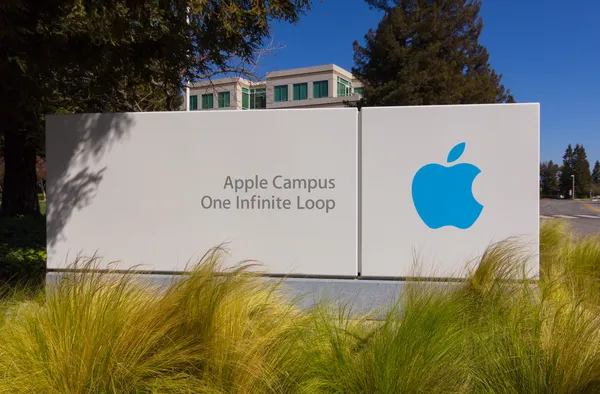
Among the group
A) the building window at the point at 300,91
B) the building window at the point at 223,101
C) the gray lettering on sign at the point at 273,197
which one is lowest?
the gray lettering on sign at the point at 273,197

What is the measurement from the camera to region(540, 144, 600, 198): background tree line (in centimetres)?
10631

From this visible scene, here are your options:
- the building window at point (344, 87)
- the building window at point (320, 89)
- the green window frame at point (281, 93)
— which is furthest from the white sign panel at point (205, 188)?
the green window frame at point (281, 93)

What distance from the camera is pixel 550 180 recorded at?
375ft

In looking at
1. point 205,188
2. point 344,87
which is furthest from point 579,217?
point 344,87

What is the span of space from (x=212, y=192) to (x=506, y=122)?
12.1 ft

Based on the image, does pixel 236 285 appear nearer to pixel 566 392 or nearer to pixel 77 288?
pixel 77 288

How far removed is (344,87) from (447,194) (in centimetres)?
5381

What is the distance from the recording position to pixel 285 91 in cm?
5612

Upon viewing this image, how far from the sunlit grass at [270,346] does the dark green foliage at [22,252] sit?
3015mm

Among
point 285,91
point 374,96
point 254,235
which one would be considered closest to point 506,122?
point 254,235

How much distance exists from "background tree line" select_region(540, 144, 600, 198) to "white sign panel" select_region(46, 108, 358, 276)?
116m

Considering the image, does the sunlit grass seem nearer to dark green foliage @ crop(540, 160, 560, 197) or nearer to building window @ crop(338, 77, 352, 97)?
building window @ crop(338, 77, 352, 97)

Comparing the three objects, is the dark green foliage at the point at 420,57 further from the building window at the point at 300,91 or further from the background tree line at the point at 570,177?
the background tree line at the point at 570,177

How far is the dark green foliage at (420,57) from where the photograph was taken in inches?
873
